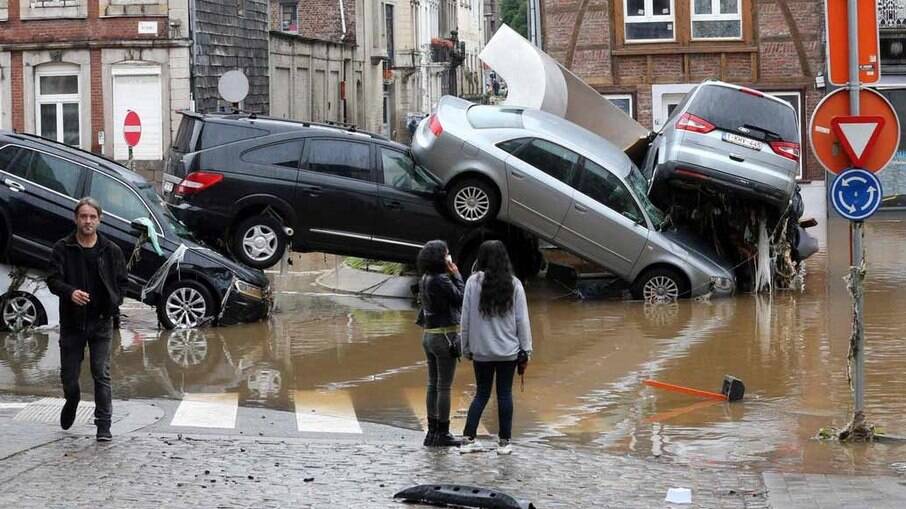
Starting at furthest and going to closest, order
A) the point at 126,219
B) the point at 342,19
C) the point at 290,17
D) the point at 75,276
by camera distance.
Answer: the point at 290,17
the point at 342,19
the point at 126,219
the point at 75,276

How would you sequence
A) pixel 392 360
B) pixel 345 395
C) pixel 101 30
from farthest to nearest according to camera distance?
pixel 101 30 < pixel 392 360 < pixel 345 395

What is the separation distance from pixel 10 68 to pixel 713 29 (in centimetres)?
1592

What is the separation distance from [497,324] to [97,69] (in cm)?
2747

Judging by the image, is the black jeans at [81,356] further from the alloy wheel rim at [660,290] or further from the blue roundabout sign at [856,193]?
the alloy wheel rim at [660,290]

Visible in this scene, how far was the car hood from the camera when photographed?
63.1ft

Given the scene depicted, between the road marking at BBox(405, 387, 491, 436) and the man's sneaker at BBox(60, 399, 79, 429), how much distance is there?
2485 millimetres

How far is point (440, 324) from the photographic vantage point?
10.5 m

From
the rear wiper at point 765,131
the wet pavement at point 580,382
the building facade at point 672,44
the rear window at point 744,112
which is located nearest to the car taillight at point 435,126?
the wet pavement at point 580,382

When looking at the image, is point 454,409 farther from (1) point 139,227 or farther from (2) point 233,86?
(2) point 233,86

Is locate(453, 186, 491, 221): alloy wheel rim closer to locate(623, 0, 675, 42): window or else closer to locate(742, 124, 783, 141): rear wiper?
locate(742, 124, 783, 141): rear wiper

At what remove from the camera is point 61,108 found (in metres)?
36.4

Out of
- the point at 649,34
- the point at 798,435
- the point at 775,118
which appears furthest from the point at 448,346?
the point at 649,34

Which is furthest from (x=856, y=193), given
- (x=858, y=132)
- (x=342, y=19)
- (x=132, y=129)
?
(x=342, y=19)

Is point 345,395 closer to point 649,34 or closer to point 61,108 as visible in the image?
point 649,34
